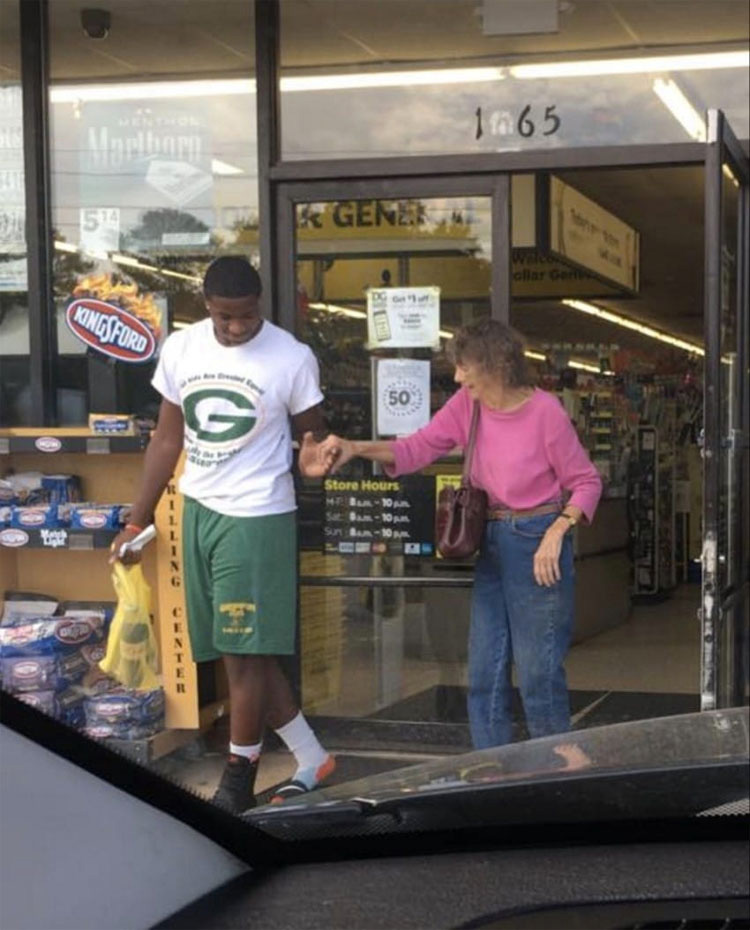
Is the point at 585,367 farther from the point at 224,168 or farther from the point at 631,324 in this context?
the point at 224,168

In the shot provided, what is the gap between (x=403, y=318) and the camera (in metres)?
6.15

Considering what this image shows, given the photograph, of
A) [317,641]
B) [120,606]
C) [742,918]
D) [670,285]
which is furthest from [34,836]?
[670,285]

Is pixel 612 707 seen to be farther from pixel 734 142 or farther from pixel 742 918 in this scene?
pixel 742 918

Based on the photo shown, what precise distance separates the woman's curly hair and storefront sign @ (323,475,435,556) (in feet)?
4.02

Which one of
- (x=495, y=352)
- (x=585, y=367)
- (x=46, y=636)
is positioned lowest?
(x=46, y=636)

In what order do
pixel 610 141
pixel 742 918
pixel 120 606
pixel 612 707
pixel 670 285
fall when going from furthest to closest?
pixel 670 285, pixel 612 707, pixel 610 141, pixel 120 606, pixel 742 918

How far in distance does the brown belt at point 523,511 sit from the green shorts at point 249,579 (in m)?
0.76

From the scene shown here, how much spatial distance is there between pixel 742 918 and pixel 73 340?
5243 mm

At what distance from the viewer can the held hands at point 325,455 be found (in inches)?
191

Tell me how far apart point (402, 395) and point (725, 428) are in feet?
4.61

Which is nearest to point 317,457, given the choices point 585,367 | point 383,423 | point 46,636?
point 383,423

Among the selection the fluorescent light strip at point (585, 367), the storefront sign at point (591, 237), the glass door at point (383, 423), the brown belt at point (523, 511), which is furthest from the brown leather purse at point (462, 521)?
the fluorescent light strip at point (585, 367)

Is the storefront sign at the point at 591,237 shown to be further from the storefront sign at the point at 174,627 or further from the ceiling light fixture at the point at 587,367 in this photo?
the storefront sign at the point at 174,627

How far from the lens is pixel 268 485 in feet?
16.8
